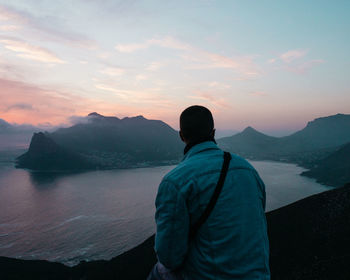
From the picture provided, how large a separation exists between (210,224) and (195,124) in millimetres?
810

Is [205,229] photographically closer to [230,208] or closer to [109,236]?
[230,208]

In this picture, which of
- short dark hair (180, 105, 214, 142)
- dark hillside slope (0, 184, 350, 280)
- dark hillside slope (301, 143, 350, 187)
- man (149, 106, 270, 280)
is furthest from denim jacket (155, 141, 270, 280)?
dark hillside slope (301, 143, 350, 187)

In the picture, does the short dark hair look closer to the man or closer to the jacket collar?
the jacket collar

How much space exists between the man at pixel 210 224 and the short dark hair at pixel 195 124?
281 millimetres

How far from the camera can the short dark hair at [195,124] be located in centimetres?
201

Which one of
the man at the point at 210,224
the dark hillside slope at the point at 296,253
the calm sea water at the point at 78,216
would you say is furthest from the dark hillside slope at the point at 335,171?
the man at the point at 210,224

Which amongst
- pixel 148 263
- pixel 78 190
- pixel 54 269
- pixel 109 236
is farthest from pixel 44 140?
pixel 148 263

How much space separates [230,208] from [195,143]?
2.00 ft

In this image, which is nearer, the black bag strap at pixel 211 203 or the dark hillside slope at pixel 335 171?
the black bag strap at pixel 211 203

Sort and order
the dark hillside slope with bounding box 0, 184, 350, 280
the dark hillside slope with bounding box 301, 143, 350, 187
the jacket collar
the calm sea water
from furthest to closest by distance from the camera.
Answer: the dark hillside slope with bounding box 301, 143, 350, 187, the calm sea water, the dark hillside slope with bounding box 0, 184, 350, 280, the jacket collar

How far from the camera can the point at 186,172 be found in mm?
1700

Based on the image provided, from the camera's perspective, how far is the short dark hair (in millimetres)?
2012

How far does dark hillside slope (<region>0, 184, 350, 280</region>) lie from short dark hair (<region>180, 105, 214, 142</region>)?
1862 cm

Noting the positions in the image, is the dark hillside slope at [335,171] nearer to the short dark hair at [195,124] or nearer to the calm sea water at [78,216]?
the calm sea water at [78,216]
